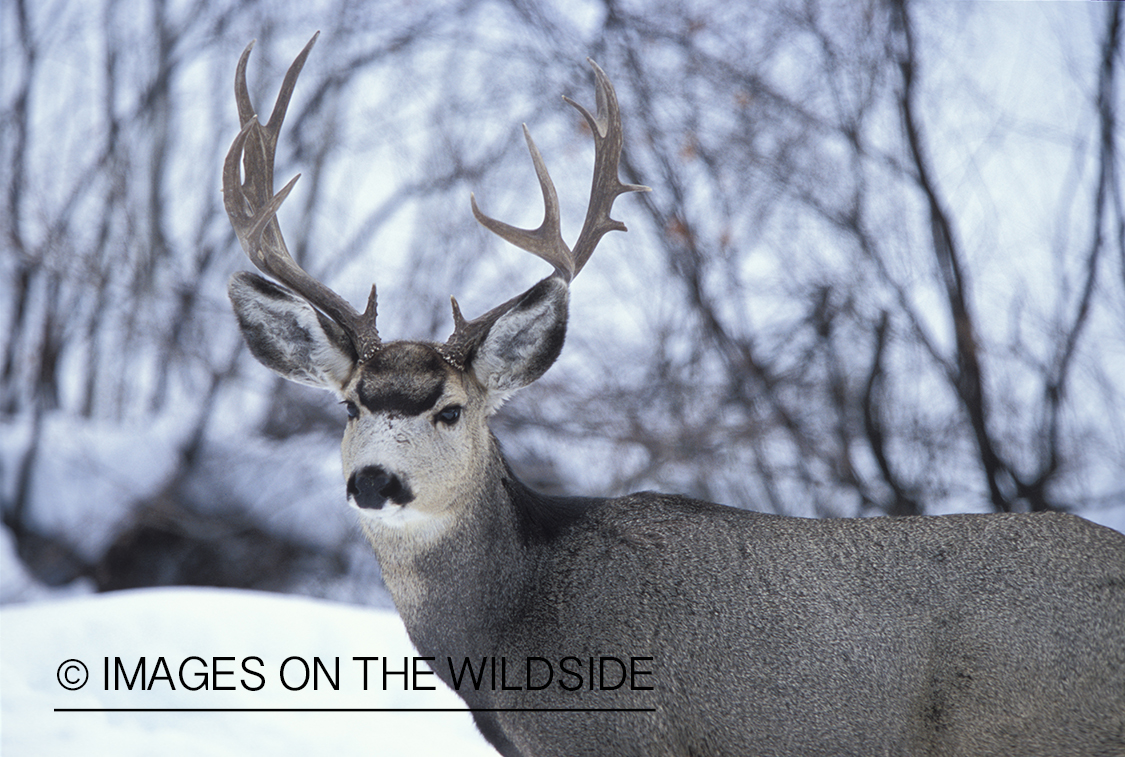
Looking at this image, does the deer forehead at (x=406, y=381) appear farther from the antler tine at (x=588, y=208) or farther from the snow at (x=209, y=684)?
the snow at (x=209, y=684)

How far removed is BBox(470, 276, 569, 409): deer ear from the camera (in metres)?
3.32

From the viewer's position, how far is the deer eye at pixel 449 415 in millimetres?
3201

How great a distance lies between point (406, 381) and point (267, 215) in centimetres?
92

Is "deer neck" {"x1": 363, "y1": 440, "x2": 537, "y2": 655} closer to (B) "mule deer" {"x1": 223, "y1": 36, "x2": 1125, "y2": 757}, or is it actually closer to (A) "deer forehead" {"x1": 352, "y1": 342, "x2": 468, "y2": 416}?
(B) "mule deer" {"x1": 223, "y1": 36, "x2": 1125, "y2": 757}

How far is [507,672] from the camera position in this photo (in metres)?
3.08

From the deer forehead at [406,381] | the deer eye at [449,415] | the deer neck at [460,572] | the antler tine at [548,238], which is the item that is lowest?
the deer neck at [460,572]

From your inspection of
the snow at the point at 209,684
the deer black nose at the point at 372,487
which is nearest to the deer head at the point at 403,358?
the deer black nose at the point at 372,487

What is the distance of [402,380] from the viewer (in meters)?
3.20

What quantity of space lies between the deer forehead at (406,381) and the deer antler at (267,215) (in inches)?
4.2

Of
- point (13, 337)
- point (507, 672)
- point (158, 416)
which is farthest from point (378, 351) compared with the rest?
point (13, 337)

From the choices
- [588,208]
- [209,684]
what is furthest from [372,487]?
[209,684]

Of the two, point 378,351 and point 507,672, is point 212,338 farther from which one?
point 507,672

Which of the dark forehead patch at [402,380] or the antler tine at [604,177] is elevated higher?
the antler tine at [604,177]

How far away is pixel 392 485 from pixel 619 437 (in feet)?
18.2
